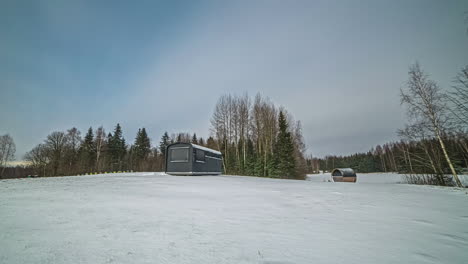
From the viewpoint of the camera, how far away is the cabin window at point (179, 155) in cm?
1196

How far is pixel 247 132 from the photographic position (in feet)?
85.0

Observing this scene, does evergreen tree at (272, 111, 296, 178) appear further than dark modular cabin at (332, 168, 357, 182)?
No

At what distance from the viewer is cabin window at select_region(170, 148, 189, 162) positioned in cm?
1196

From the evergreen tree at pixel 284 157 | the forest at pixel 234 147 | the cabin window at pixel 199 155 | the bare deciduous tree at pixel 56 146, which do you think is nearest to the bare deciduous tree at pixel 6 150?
the forest at pixel 234 147

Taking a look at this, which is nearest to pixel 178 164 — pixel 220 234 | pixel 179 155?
pixel 179 155

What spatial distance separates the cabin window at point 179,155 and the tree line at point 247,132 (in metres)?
12.8

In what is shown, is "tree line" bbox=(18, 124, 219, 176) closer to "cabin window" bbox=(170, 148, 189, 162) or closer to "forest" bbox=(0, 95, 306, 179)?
"forest" bbox=(0, 95, 306, 179)

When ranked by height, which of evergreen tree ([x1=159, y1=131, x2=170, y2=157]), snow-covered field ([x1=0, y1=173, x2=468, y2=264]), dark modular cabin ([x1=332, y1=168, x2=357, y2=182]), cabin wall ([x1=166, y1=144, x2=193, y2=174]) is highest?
evergreen tree ([x1=159, y1=131, x2=170, y2=157])

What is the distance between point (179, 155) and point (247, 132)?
15.0 metres

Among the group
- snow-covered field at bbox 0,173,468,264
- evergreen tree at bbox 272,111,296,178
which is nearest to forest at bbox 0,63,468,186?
evergreen tree at bbox 272,111,296,178

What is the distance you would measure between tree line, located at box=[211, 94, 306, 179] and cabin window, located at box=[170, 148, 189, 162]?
12787 millimetres

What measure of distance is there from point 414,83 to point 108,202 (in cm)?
1636

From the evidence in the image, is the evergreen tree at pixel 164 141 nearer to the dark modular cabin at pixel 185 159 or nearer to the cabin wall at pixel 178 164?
the cabin wall at pixel 178 164

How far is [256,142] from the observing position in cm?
2616
